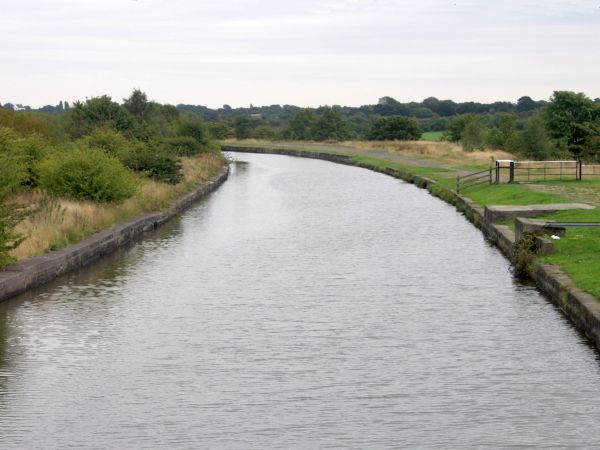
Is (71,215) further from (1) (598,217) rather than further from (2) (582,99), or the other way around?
(2) (582,99)

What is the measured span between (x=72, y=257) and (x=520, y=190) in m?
21.6

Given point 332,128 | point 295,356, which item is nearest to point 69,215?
point 295,356

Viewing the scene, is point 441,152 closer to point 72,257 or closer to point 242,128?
point 72,257

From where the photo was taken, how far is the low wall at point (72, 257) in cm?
2181

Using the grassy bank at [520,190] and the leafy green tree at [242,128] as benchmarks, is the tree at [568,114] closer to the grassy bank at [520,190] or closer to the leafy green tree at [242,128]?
the grassy bank at [520,190]

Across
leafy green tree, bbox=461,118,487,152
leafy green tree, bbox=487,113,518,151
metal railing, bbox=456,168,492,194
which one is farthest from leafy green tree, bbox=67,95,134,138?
leafy green tree, bbox=487,113,518,151

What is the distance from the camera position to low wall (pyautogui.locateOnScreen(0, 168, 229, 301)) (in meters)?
21.8

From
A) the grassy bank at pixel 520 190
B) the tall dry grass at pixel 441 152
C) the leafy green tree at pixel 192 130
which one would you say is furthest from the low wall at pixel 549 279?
the leafy green tree at pixel 192 130

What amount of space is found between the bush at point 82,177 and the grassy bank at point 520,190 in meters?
14.3

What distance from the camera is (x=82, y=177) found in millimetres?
34094

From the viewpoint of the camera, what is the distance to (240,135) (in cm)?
14575

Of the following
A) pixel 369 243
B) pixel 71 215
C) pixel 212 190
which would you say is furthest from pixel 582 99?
pixel 71 215

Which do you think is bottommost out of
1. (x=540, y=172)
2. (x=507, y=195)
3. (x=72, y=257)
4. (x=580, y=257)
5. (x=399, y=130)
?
(x=72, y=257)

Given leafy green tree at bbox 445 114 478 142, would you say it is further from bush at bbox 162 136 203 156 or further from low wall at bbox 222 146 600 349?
low wall at bbox 222 146 600 349
